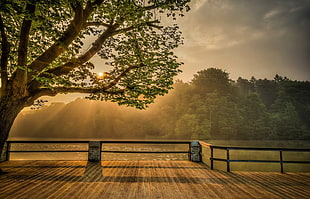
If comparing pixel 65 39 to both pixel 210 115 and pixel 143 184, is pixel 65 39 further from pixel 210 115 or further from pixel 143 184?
pixel 210 115

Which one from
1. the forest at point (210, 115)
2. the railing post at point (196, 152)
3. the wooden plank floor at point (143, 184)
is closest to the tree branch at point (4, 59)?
the wooden plank floor at point (143, 184)

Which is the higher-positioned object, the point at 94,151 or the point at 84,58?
the point at 84,58

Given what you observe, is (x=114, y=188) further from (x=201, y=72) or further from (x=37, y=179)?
(x=201, y=72)

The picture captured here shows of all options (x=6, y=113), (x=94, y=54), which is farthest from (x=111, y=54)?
(x=6, y=113)

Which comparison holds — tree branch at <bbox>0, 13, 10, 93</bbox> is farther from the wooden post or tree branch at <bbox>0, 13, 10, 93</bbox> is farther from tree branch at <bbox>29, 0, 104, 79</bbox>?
the wooden post

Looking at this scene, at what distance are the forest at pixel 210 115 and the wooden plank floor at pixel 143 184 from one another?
44.5 m

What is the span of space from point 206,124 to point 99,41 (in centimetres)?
4701

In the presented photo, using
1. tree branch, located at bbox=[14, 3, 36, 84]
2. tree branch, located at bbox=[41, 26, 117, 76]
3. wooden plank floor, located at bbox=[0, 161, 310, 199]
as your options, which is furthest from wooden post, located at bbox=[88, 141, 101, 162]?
tree branch, located at bbox=[14, 3, 36, 84]

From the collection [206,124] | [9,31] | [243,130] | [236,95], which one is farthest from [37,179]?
[236,95]

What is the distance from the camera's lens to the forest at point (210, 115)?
173 feet

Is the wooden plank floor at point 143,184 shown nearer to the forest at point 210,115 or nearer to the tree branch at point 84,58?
the tree branch at point 84,58

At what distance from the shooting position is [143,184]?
5.33m

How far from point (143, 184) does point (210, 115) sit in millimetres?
51080

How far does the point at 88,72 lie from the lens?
8.02m
